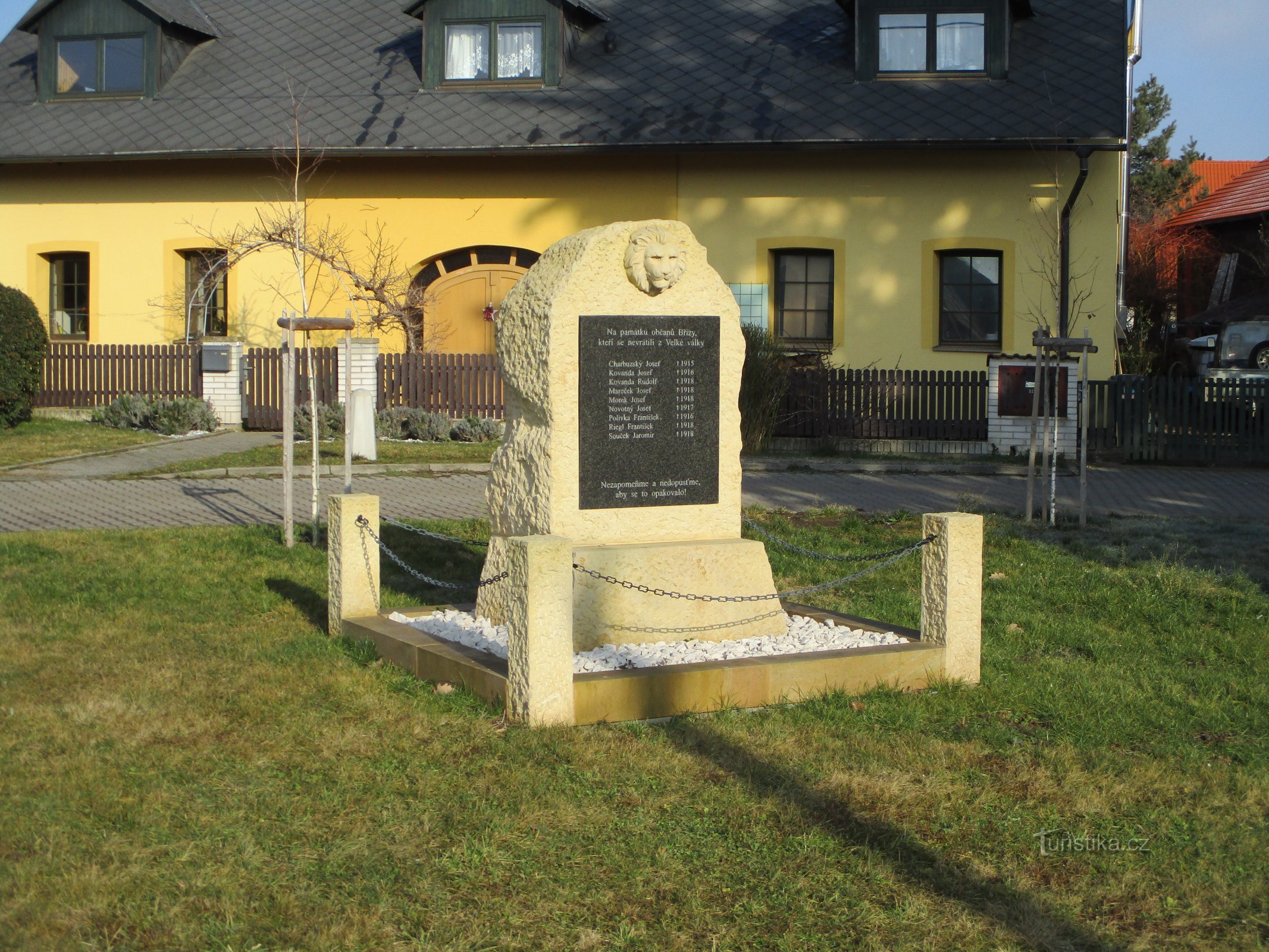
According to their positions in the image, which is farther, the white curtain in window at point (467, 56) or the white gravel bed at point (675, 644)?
the white curtain in window at point (467, 56)

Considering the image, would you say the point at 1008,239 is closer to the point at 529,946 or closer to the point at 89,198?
the point at 89,198

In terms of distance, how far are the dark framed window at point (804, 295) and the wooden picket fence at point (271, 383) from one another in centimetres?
671

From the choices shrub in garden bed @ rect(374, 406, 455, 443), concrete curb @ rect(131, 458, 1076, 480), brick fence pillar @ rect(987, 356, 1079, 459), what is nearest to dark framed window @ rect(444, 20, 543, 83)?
shrub in garden bed @ rect(374, 406, 455, 443)

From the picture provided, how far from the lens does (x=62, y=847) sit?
393cm

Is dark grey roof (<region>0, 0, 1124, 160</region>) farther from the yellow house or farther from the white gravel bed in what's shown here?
the white gravel bed

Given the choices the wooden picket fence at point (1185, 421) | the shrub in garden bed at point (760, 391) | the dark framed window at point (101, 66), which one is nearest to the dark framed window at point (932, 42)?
the wooden picket fence at point (1185, 421)

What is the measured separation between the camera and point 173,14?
2170 centimetres

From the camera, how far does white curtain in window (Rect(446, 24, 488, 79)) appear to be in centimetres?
2102

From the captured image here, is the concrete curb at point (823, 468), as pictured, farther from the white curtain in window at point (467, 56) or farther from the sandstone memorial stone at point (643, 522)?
the white curtain in window at point (467, 56)

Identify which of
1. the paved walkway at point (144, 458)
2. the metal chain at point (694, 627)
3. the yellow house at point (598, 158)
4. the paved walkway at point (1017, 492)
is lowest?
the metal chain at point (694, 627)

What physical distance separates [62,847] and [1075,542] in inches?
298

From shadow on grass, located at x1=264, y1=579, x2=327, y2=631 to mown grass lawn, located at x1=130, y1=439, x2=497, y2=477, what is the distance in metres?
5.45

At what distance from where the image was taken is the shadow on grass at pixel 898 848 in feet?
11.7

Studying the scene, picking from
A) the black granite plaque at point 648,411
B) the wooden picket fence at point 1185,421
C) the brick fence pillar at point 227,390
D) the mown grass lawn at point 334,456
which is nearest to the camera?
the black granite plaque at point 648,411
